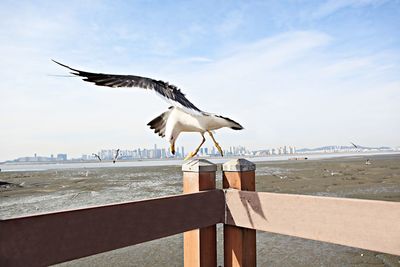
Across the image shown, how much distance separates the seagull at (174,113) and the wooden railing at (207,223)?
0.32 metres

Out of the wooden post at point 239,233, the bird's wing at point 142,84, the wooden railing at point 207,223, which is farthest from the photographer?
the wooden post at point 239,233

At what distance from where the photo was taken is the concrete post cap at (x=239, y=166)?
9.28ft

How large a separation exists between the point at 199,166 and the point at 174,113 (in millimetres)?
476

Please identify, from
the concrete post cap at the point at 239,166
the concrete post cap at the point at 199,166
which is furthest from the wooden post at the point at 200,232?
the concrete post cap at the point at 239,166

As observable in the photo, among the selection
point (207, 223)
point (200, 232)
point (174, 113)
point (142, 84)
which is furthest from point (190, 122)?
point (200, 232)

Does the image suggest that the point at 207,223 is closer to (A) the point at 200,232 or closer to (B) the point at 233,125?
(A) the point at 200,232

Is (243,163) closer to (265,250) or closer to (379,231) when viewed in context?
(379,231)

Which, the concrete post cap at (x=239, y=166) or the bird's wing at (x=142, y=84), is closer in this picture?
the bird's wing at (x=142, y=84)

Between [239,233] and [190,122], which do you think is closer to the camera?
[190,122]

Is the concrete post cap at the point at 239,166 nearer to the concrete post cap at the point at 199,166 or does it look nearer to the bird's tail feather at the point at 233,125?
the concrete post cap at the point at 199,166

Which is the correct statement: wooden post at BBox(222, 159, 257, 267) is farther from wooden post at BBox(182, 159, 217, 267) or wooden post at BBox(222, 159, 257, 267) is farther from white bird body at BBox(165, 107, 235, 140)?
white bird body at BBox(165, 107, 235, 140)

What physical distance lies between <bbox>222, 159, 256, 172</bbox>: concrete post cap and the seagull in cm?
13

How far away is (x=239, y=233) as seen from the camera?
2.77 meters

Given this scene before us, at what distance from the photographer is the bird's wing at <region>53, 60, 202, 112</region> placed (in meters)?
2.51
